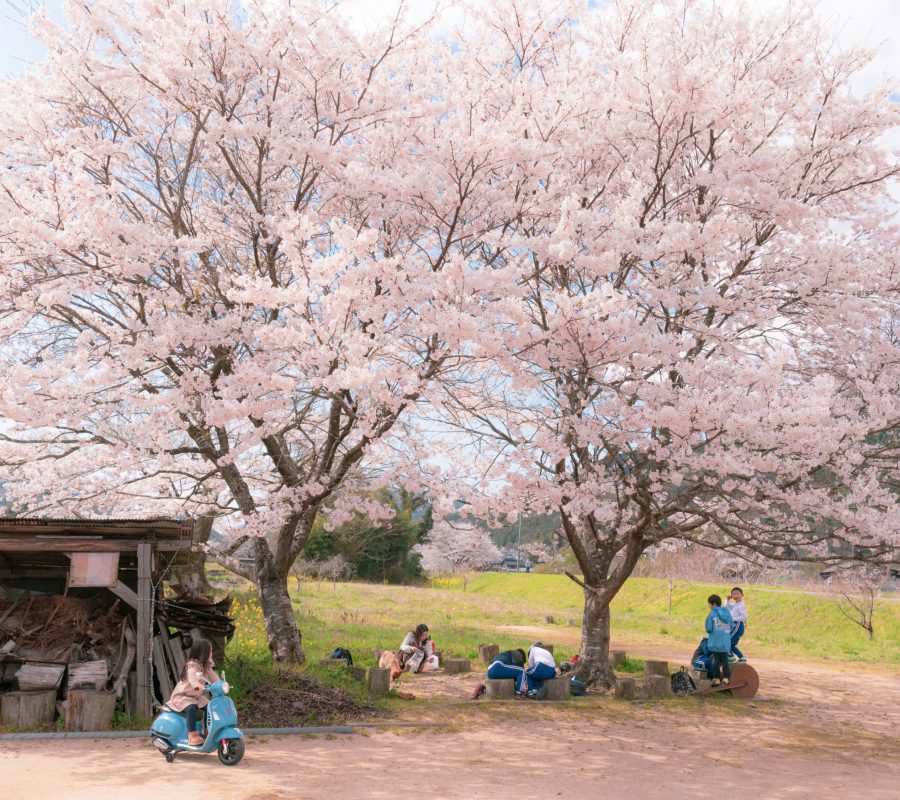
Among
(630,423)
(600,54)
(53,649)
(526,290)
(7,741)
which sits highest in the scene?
(600,54)

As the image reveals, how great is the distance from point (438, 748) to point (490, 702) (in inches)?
115

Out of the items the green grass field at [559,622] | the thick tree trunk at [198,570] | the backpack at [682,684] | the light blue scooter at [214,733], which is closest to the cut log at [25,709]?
the light blue scooter at [214,733]

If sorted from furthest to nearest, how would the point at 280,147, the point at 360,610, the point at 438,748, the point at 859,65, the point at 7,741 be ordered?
the point at 360,610 < the point at 859,65 < the point at 280,147 < the point at 438,748 < the point at 7,741

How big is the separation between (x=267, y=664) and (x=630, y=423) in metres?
6.28

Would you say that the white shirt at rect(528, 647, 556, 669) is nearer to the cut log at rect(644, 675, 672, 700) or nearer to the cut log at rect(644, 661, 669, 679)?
the cut log at rect(644, 675, 672, 700)

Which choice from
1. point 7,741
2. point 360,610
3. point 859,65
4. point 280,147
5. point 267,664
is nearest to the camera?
point 7,741

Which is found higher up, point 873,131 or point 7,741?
point 873,131

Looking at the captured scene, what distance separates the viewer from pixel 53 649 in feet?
33.5

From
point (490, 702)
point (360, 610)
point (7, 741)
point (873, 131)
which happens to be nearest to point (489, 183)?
point (873, 131)

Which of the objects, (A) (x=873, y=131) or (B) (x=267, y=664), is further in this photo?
(A) (x=873, y=131)

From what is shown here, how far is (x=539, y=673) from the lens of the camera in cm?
1282

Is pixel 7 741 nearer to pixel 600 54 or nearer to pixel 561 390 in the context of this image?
pixel 561 390

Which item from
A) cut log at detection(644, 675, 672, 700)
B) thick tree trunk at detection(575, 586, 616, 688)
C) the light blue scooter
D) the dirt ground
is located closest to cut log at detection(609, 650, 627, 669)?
thick tree trunk at detection(575, 586, 616, 688)

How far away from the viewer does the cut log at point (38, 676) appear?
32.0 feet
